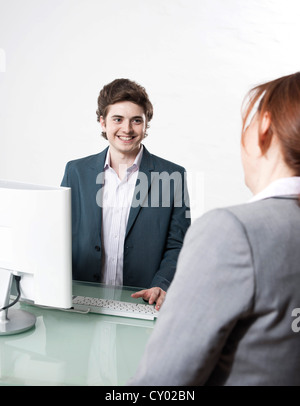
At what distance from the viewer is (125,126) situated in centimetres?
256

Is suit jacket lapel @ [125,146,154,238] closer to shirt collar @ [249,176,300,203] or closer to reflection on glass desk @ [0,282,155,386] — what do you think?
reflection on glass desk @ [0,282,155,386]

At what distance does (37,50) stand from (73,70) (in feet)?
1.41

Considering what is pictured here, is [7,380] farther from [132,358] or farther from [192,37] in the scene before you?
[192,37]

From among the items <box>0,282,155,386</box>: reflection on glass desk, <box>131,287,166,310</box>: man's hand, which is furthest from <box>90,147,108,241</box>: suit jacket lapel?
<box>0,282,155,386</box>: reflection on glass desk

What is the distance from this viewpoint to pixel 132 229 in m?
2.53

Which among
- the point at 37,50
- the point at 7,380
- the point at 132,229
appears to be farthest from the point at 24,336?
the point at 37,50

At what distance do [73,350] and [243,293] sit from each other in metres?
0.83

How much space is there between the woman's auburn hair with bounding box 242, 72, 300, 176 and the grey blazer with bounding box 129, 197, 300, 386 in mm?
104

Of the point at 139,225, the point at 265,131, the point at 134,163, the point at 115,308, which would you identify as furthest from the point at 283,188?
the point at 134,163

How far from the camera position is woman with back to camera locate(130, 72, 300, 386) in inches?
31.2

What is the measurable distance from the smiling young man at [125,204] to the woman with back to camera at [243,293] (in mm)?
1586

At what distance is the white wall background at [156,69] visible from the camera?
406 cm

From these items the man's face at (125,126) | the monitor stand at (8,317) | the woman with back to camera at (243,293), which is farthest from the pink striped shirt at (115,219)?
the woman with back to camera at (243,293)

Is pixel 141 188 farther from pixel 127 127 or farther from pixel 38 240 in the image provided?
pixel 38 240
